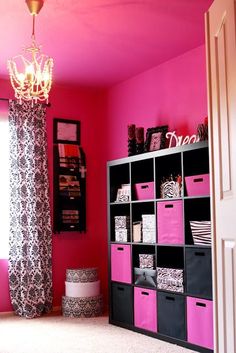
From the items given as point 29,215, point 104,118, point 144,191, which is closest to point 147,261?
point 144,191

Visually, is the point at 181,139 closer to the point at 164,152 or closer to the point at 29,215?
the point at 164,152

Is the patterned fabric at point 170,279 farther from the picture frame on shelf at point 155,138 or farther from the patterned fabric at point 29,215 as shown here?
the patterned fabric at point 29,215

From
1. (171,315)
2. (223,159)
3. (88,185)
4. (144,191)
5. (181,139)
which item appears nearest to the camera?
(223,159)

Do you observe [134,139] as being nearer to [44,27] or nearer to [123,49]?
[123,49]

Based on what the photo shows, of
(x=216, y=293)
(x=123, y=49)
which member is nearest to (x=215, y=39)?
(x=216, y=293)

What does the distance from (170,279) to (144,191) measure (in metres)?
0.85

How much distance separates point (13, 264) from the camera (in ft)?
16.8

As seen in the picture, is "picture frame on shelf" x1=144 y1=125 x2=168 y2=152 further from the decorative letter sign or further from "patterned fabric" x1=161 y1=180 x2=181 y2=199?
"patterned fabric" x1=161 y1=180 x2=181 y2=199

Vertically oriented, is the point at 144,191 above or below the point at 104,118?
below

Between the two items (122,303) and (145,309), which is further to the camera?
(122,303)

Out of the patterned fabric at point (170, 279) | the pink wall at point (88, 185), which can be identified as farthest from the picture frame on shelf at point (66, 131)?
the patterned fabric at point (170, 279)

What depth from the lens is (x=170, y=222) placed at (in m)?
4.14

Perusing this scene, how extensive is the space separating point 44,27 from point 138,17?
747mm

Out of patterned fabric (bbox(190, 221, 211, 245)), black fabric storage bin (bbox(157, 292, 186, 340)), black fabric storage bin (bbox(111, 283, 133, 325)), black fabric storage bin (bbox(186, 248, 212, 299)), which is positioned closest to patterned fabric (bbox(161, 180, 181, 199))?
patterned fabric (bbox(190, 221, 211, 245))
